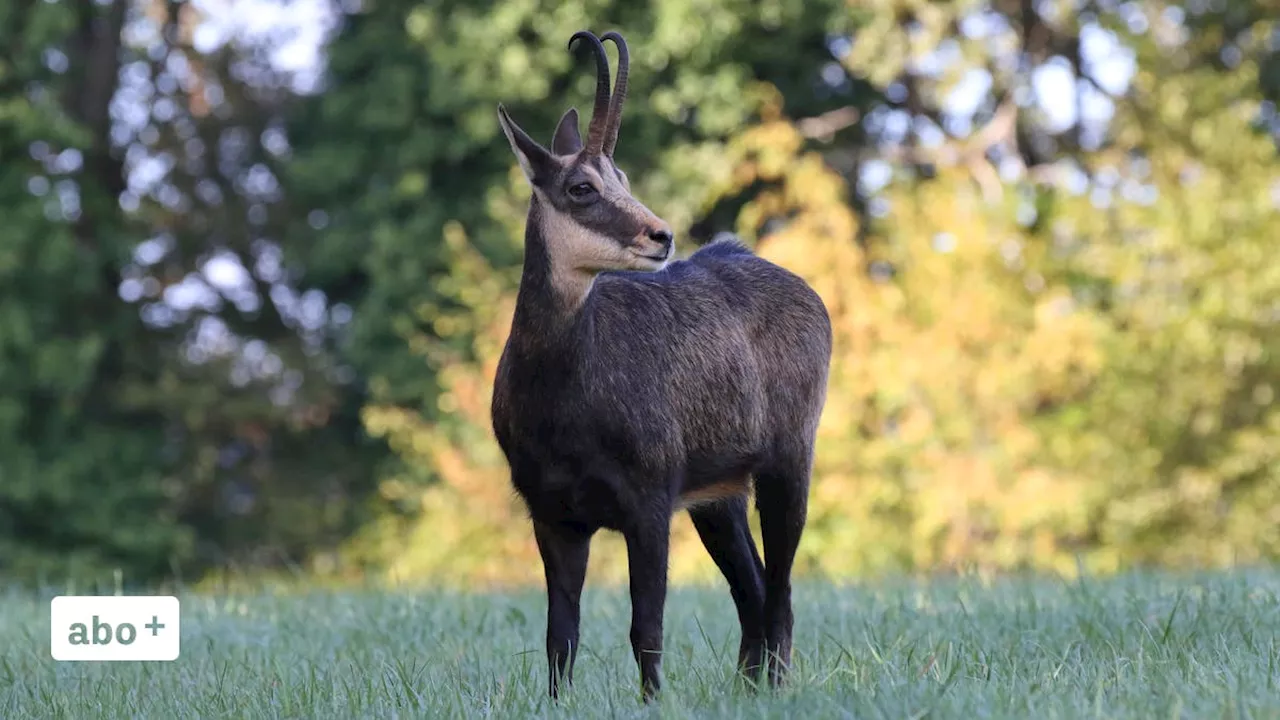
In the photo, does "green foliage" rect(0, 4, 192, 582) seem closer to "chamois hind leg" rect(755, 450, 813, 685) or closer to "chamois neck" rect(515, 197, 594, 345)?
"chamois hind leg" rect(755, 450, 813, 685)

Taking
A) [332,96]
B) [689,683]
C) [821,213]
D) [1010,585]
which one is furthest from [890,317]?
[689,683]

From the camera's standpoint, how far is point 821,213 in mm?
17891

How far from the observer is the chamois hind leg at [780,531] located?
609 cm

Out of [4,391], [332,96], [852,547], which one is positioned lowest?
[852,547]

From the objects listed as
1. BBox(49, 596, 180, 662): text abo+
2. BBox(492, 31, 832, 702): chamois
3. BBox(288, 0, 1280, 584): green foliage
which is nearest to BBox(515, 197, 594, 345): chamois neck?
BBox(492, 31, 832, 702): chamois

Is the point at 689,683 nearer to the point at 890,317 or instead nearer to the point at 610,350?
the point at 610,350

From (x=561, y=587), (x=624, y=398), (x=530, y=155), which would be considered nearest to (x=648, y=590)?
(x=561, y=587)

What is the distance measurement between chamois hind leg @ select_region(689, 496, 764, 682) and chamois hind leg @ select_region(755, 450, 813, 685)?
0.35 ft

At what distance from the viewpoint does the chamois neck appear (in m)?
5.44

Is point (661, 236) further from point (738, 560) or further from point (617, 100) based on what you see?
point (738, 560)

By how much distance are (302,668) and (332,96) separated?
655 inches

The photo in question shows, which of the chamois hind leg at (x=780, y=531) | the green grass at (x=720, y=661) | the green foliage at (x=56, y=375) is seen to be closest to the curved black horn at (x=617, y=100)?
the chamois hind leg at (x=780, y=531)

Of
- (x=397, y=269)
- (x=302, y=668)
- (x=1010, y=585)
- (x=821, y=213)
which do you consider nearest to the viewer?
(x=302, y=668)

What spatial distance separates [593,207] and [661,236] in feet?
0.85
